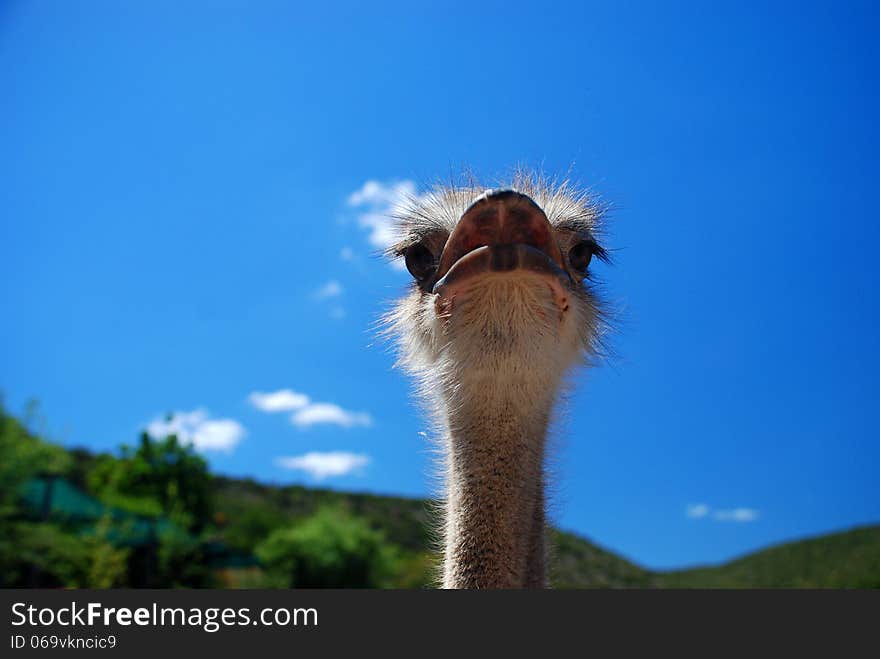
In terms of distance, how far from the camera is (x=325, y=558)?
2728 centimetres

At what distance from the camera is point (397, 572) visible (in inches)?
1158

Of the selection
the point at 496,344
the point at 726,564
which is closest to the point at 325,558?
the point at 726,564

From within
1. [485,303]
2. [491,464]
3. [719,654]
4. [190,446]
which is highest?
[190,446]

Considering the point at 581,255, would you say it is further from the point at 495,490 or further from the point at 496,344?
the point at 495,490

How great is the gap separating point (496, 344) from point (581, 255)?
2.15ft

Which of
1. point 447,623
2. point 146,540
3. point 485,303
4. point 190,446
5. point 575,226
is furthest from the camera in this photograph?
point 190,446

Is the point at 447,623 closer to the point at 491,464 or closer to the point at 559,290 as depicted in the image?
the point at 491,464

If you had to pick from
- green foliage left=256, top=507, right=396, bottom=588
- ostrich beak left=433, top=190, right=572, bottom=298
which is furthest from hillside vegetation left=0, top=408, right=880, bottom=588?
ostrich beak left=433, top=190, right=572, bottom=298

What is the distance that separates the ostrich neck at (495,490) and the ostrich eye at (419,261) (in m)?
0.49

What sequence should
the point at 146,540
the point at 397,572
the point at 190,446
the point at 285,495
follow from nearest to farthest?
the point at 146,540
the point at 397,572
the point at 190,446
the point at 285,495

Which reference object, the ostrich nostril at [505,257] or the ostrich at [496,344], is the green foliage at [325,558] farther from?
the ostrich nostril at [505,257]

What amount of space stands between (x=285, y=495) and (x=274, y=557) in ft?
74.9

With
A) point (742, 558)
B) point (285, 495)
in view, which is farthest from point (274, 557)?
point (285, 495)

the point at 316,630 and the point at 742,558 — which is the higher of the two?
the point at 742,558
